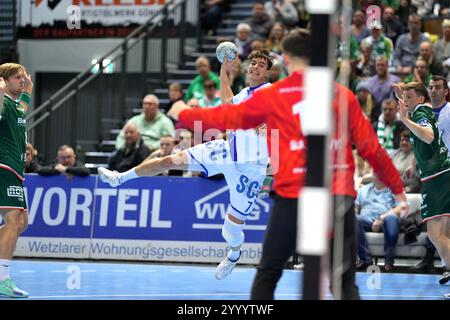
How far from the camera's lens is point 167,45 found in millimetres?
19953

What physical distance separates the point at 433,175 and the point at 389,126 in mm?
4239

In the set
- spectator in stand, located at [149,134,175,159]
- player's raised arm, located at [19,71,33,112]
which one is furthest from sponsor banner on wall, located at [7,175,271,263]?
player's raised arm, located at [19,71,33,112]

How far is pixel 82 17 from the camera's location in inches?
808

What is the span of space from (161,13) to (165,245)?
670cm

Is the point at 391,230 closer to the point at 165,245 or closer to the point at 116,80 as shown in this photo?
the point at 165,245

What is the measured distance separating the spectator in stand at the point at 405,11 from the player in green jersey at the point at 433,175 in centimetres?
758

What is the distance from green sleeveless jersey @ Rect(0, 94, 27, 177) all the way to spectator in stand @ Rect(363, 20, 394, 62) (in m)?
8.77

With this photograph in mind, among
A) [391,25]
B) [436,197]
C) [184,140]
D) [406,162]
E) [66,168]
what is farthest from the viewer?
[391,25]

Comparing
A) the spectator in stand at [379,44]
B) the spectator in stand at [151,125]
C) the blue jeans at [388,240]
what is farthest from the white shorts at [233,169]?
the spectator in stand at [379,44]

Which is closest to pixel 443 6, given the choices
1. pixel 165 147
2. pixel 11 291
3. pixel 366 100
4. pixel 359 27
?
pixel 359 27

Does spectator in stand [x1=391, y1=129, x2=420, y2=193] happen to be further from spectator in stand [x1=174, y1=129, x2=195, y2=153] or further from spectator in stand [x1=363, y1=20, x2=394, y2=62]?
spectator in stand [x1=174, y1=129, x2=195, y2=153]

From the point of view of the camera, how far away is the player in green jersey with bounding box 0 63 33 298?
9867 mm

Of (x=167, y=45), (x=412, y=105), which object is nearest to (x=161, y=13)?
(x=167, y=45)

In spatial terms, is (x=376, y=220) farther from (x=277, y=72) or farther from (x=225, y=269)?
(x=277, y=72)
